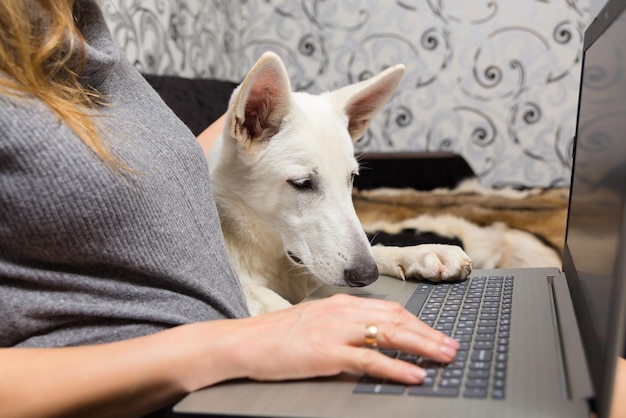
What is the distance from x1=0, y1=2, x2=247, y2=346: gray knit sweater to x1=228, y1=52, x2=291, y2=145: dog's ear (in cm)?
24

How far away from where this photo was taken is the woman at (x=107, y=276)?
0.61 meters

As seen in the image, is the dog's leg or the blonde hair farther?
the dog's leg

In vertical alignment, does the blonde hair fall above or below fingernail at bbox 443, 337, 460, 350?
above

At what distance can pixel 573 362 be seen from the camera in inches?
22.5

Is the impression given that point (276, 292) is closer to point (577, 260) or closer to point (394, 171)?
point (577, 260)

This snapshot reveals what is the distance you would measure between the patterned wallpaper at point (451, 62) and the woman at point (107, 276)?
6.72ft

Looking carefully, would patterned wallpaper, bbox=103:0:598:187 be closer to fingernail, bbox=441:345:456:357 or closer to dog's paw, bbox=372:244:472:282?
dog's paw, bbox=372:244:472:282

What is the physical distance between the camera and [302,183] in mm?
1119

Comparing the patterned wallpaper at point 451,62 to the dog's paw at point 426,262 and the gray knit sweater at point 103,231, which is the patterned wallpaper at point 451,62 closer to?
the dog's paw at point 426,262

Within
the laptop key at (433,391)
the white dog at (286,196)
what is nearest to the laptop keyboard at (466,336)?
the laptop key at (433,391)

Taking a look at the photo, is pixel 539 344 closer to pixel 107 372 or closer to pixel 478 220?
pixel 107 372

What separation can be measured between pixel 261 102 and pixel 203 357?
626 mm

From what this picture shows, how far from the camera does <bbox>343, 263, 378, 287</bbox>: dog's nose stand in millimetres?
1006

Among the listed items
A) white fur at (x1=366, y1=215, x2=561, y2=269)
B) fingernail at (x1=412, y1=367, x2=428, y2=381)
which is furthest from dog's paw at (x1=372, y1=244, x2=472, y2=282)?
white fur at (x1=366, y1=215, x2=561, y2=269)
